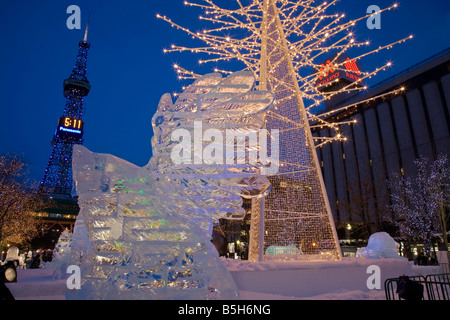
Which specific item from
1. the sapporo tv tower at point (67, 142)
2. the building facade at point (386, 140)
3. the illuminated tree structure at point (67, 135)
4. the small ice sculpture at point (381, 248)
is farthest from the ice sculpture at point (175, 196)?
the illuminated tree structure at point (67, 135)

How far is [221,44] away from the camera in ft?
22.2

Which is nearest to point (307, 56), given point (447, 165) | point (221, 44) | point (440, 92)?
point (221, 44)

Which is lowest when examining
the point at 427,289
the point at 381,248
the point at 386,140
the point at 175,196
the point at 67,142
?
the point at 427,289

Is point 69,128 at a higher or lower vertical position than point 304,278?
higher

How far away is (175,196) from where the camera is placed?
281 centimetres

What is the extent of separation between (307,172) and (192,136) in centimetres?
436

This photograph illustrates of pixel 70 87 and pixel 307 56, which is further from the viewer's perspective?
pixel 70 87

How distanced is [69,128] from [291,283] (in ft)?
211

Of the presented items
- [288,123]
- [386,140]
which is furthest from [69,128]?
[288,123]

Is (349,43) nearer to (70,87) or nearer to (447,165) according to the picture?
(447,165)

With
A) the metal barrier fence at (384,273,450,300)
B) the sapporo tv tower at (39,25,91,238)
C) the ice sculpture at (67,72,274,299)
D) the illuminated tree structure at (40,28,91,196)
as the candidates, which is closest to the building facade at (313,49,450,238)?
the metal barrier fence at (384,273,450,300)

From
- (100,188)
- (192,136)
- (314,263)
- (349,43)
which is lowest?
(314,263)

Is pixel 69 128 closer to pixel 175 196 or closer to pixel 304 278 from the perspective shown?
pixel 304 278
